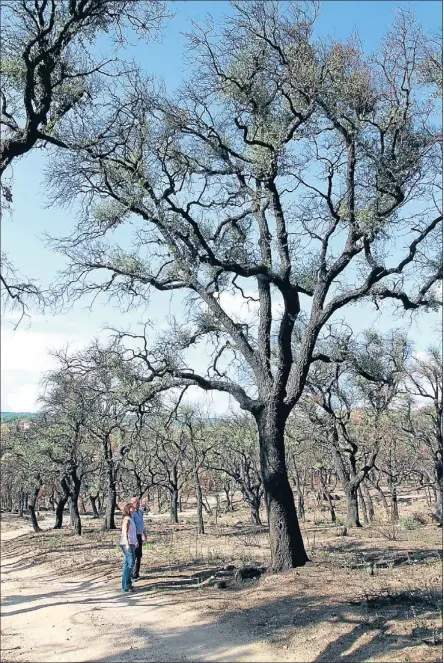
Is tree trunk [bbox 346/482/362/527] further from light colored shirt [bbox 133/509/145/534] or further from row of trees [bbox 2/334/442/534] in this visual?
light colored shirt [bbox 133/509/145/534]

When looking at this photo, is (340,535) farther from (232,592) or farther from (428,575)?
(232,592)

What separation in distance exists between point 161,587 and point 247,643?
367cm

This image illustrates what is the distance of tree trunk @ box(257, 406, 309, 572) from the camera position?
9.28 meters

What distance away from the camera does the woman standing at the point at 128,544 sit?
8992 mm

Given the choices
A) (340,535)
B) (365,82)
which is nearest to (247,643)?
(365,82)

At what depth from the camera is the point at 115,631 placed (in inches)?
251

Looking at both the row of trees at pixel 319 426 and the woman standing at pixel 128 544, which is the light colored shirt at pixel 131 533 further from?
the row of trees at pixel 319 426

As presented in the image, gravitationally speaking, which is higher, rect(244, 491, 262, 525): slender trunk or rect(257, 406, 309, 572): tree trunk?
rect(257, 406, 309, 572): tree trunk

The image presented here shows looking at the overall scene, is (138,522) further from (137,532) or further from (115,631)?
(115,631)

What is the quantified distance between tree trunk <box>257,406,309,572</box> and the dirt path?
2.06 meters

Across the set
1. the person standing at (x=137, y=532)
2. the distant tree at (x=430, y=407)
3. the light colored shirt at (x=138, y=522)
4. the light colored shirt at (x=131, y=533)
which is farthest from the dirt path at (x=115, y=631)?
the distant tree at (x=430, y=407)

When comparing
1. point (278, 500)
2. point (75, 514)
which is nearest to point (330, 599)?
point (278, 500)

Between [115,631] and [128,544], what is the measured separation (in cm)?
305

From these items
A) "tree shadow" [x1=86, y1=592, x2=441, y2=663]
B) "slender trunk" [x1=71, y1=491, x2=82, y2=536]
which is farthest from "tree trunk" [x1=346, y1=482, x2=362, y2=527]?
"tree shadow" [x1=86, y1=592, x2=441, y2=663]
